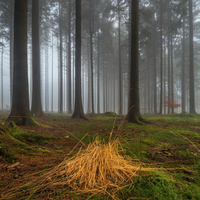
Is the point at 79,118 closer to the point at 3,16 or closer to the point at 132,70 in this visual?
the point at 132,70

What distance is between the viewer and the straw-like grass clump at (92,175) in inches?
51.1

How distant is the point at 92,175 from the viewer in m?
1.39

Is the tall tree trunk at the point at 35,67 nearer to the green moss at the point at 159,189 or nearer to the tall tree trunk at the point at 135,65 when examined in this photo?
the tall tree trunk at the point at 135,65

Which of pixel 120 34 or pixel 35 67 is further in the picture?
pixel 120 34

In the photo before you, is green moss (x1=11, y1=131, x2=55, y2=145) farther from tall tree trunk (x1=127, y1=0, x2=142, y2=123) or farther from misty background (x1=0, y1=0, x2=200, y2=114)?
tall tree trunk (x1=127, y1=0, x2=142, y2=123)

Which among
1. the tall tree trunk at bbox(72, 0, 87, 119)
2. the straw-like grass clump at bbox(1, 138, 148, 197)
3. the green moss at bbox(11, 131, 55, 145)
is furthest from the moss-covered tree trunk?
the straw-like grass clump at bbox(1, 138, 148, 197)

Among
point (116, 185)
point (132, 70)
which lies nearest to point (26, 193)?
point (116, 185)

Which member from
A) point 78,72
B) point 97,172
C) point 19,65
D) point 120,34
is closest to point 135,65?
point 78,72

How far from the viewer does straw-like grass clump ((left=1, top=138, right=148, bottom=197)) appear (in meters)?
1.30

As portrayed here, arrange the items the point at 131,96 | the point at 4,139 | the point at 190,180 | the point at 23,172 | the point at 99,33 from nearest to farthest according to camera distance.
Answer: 1. the point at 190,180
2. the point at 23,172
3. the point at 4,139
4. the point at 131,96
5. the point at 99,33

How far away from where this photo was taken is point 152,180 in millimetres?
1407

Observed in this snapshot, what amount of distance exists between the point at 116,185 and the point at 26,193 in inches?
36.7

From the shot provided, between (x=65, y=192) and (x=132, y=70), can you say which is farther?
(x=132, y=70)

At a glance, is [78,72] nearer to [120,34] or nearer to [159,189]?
[159,189]
